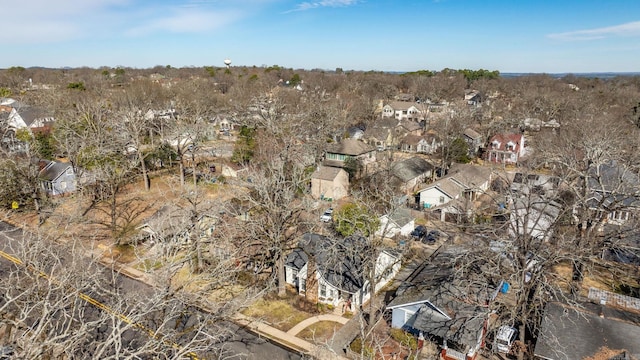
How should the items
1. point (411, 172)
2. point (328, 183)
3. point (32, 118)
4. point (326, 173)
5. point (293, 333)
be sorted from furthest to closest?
point (32, 118), point (411, 172), point (326, 173), point (328, 183), point (293, 333)

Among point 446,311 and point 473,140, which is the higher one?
point 473,140

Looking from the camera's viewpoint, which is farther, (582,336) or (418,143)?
(418,143)

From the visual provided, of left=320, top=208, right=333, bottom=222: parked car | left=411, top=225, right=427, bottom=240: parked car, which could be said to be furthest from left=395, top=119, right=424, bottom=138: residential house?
left=411, top=225, right=427, bottom=240: parked car

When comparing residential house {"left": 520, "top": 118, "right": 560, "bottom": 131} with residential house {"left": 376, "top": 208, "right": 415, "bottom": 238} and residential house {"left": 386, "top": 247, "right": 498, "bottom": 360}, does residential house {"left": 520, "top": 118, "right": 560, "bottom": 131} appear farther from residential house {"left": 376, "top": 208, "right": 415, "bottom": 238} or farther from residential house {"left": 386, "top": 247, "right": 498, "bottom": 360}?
residential house {"left": 386, "top": 247, "right": 498, "bottom": 360}

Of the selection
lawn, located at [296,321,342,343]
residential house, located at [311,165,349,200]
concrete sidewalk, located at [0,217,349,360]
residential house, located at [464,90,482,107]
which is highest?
residential house, located at [464,90,482,107]

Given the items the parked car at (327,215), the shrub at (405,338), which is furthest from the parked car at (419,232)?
the shrub at (405,338)

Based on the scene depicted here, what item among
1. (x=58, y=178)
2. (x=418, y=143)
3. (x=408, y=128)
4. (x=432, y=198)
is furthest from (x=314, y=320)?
(x=408, y=128)

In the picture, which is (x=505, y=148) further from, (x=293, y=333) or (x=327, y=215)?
(x=293, y=333)

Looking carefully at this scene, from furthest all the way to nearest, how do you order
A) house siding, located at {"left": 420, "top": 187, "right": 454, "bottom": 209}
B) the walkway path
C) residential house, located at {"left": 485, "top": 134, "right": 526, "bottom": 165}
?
residential house, located at {"left": 485, "top": 134, "right": 526, "bottom": 165} → house siding, located at {"left": 420, "top": 187, "right": 454, "bottom": 209} → the walkway path

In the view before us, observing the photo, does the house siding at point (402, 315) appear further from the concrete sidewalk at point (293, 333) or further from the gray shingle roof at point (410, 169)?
the gray shingle roof at point (410, 169)
